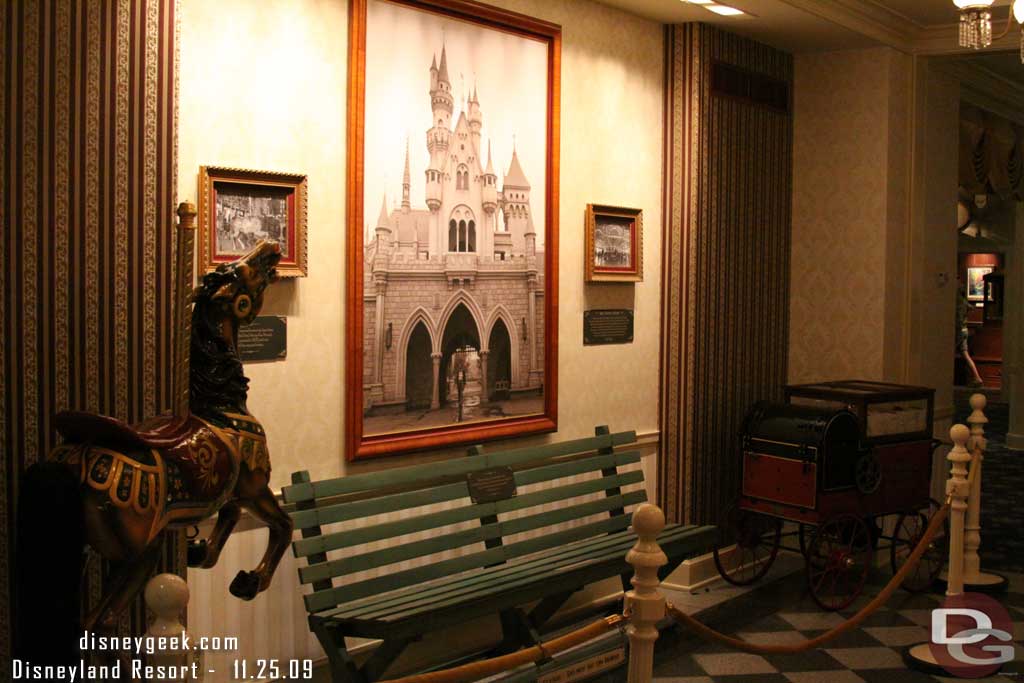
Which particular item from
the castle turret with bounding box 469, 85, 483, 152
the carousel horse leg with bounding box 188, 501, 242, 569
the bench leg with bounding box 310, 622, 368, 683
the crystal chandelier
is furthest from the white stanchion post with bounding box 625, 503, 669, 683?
the castle turret with bounding box 469, 85, 483, 152

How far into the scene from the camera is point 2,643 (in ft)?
10.6

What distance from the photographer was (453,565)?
426 centimetres

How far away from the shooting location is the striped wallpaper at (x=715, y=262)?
5.73 metres

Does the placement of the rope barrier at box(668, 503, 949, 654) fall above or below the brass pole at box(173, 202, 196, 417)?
below

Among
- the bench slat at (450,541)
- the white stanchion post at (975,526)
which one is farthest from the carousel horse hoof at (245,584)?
the white stanchion post at (975,526)

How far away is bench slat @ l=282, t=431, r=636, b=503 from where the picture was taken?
3932 mm

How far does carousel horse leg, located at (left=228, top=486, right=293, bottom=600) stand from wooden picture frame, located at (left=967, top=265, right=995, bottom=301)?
16248mm

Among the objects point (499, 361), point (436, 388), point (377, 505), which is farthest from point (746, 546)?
point (377, 505)

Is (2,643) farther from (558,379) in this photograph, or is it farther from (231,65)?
(558,379)

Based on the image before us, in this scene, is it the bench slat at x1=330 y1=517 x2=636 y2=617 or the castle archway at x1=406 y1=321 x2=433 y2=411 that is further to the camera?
the castle archway at x1=406 y1=321 x2=433 y2=411

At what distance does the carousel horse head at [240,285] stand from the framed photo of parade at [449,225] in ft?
3.37

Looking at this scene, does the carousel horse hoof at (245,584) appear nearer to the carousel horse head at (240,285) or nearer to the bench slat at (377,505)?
the bench slat at (377,505)

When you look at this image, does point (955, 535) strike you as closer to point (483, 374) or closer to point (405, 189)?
point (483, 374)

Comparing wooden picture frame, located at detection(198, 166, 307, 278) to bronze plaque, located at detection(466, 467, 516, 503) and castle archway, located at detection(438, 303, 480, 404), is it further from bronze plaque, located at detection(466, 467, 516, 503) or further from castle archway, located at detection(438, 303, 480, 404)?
bronze plaque, located at detection(466, 467, 516, 503)
